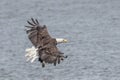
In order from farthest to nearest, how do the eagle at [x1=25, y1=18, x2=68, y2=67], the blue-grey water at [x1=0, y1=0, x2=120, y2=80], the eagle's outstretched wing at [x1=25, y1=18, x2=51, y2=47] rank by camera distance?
the blue-grey water at [x1=0, y1=0, x2=120, y2=80] → the eagle's outstretched wing at [x1=25, y1=18, x2=51, y2=47] → the eagle at [x1=25, y1=18, x2=68, y2=67]

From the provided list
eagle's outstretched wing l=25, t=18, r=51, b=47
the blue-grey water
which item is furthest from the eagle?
the blue-grey water

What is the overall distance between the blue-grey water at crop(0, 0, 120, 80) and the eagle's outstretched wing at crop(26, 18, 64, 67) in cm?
208

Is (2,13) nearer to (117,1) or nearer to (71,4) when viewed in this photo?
(71,4)

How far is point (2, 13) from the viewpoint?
27.0 m

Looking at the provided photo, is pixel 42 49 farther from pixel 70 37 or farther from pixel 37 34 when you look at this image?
pixel 70 37

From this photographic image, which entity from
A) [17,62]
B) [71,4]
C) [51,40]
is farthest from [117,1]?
[51,40]

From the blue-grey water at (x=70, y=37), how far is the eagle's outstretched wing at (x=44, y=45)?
2.08m

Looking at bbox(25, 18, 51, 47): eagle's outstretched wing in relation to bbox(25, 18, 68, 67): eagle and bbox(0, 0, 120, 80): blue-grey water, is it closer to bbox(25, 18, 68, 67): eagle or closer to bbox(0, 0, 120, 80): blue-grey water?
bbox(25, 18, 68, 67): eagle

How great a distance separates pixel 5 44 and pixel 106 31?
156 inches

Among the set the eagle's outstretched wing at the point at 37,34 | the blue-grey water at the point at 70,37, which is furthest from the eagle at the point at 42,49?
the blue-grey water at the point at 70,37

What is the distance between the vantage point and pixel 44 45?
1391 centimetres

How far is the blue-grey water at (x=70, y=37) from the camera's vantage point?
54.7 feet

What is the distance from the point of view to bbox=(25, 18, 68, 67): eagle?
515 inches

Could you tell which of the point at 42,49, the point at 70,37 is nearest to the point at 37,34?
the point at 42,49
